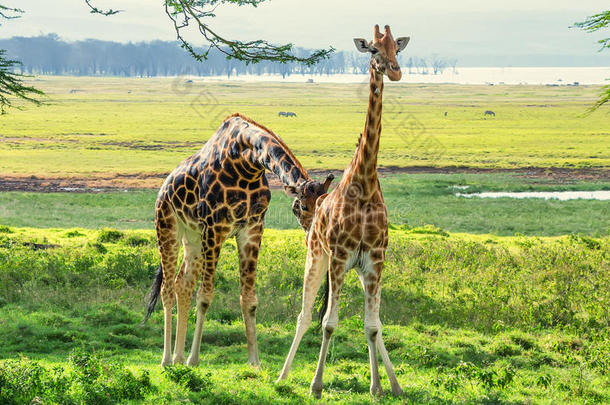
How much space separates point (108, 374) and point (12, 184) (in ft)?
101

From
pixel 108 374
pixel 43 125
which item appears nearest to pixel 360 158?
pixel 108 374

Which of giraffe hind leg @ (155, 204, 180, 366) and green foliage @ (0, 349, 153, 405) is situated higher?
giraffe hind leg @ (155, 204, 180, 366)

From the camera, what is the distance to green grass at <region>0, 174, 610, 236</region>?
83.5ft

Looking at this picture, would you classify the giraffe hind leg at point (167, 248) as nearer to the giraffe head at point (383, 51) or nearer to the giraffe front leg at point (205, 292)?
the giraffe front leg at point (205, 292)

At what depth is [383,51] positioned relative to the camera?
21.6 ft

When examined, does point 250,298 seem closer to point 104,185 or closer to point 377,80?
point 377,80

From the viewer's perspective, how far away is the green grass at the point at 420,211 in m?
25.4

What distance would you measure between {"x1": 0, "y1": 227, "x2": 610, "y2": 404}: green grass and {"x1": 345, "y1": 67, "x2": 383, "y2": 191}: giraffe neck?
103 inches

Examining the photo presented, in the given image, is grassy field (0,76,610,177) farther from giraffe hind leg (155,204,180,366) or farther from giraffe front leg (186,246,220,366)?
giraffe front leg (186,246,220,366)

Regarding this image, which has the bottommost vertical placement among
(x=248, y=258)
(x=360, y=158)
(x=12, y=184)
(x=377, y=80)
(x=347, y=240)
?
(x=12, y=184)

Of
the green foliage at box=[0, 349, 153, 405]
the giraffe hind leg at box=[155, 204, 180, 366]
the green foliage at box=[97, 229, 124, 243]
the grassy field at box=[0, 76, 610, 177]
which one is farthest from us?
the grassy field at box=[0, 76, 610, 177]

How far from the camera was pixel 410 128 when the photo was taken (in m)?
77.0

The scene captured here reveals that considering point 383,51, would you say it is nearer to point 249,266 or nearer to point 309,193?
point 309,193

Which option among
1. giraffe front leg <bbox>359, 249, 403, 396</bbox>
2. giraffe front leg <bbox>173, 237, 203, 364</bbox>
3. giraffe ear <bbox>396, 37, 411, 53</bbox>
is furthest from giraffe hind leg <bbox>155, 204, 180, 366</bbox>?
giraffe ear <bbox>396, 37, 411, 53</bbox>
